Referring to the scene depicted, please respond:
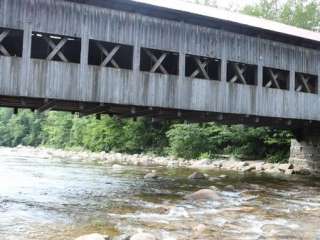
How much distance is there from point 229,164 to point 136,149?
13.3 metres

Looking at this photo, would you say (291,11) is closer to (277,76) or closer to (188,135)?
(188,135)

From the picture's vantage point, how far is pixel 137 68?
14602 millimetres

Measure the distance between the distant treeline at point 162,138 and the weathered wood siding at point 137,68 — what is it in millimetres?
8539

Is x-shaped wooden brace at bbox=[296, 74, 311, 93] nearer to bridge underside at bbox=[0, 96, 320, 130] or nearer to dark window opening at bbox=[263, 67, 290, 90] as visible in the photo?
dark window opening at bbox=[263, 67, 290, 90]

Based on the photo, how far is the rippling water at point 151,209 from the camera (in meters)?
8.95

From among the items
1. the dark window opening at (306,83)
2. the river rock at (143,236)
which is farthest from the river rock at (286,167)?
the river rock at (143,236)

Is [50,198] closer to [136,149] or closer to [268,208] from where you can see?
[268,208]

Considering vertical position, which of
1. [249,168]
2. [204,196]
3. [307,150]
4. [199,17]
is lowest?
[204,196]

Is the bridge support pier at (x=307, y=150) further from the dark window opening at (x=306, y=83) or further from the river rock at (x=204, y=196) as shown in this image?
the river rock at (x=204, y=196)

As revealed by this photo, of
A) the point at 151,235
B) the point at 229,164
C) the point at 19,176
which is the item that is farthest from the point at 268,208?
the point at 229,164

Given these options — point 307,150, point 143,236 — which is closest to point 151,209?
point 143,236

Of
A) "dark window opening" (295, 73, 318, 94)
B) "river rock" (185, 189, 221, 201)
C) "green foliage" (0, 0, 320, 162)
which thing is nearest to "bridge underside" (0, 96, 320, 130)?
"dark window opening" (295, 73, 318, 94)

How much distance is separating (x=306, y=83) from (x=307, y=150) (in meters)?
4.98

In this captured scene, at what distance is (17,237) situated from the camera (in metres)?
8.23
